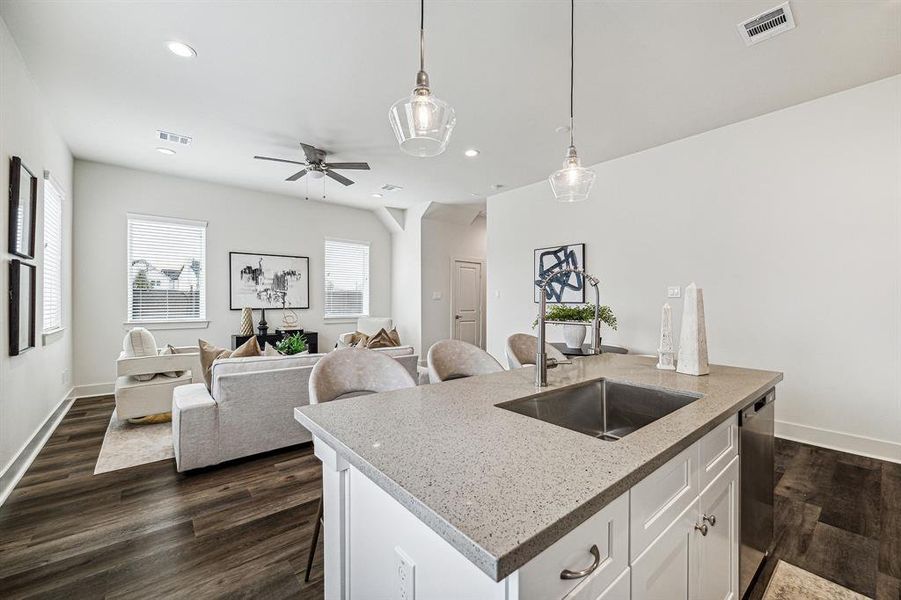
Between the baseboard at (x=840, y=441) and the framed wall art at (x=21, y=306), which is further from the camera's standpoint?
the baseboard at (x=840, y=441)

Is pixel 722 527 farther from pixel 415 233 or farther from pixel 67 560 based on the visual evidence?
pixel 415 233

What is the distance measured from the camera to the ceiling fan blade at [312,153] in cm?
380

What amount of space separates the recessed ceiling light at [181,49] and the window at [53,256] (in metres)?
2.00

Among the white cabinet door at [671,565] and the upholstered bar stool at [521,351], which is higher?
the upholstered bar stool at [521,351]

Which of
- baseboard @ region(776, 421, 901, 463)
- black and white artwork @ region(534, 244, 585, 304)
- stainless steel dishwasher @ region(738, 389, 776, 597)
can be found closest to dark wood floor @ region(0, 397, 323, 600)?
stainless steel dishwasher @ region(738, 389, 776, 597)

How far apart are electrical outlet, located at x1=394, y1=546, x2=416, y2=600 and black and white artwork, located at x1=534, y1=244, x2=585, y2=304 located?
404 cm

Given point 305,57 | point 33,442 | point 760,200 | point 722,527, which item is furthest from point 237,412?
→ point 760,200

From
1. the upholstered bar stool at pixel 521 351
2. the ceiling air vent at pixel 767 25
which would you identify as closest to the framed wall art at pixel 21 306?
the upholstered bar stool at pixel 521 351

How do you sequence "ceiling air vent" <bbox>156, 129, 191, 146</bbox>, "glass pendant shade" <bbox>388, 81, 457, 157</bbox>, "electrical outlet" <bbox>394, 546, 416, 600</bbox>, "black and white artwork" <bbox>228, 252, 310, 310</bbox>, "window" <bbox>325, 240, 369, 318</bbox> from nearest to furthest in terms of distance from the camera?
"electrical outlet" <bbox>394, 546, 416, 600</bbox> < "glass pendant shade" <bbox>388, 81, 457, 157</bbox> < "ceiling air vent" <bbox>156, 129, 191, 146</bbox> < "black and white artwork" <bbox>228, 252, 310, 310</bbox> < "window" <bbox>325, 240, 369, 318</bbox>

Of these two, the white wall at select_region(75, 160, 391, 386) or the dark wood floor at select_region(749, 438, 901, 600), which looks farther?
the white wall at select_region(75, 160, 391, 386)

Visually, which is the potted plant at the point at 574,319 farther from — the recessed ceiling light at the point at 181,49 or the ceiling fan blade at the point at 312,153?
the recessed ceiling light at the point at 181,49

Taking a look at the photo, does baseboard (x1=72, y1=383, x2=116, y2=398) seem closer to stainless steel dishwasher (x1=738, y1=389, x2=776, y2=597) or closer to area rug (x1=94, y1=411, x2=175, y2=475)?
area rug (x1=94, y1=411, x2=175, y2=475)

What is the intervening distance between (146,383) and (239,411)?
1.59m

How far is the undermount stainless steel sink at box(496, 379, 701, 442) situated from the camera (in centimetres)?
145
